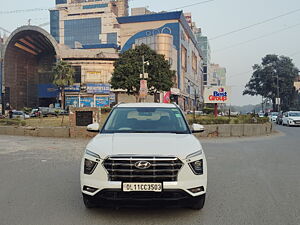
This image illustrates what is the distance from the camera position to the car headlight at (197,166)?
398 centimetres

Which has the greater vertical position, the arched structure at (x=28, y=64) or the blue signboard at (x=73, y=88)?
the arched structure at (x=28, y=64)

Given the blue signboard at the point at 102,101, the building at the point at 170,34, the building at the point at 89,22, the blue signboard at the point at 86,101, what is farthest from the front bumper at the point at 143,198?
the building at the point at 89,22

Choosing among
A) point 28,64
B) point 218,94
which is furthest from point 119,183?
point 28,64

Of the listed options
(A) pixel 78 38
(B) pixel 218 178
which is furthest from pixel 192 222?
(A) pixel 78 38

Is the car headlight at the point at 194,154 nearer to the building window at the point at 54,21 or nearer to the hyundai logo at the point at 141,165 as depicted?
the hyundai logo at the point at 141,165

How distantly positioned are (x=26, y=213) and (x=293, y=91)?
8038 centimetres

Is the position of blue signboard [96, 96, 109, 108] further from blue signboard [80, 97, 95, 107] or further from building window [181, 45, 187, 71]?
building window [181, 45, 187, 71]

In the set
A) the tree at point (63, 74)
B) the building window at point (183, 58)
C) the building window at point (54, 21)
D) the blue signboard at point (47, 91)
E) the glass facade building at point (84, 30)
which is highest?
the building window at point (54, 21)

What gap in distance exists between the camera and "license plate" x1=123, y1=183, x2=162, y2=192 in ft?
12.3

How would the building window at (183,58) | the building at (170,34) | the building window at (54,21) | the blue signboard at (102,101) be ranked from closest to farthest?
→ the blue signboard at (102,101) < the building at (170,34) < the building window at (183,58) < the building window at (54,21)

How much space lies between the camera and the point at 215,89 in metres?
21.3

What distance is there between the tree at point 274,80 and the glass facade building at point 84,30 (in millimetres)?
82017

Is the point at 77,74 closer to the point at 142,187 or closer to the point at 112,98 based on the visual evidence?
the point at 112,98

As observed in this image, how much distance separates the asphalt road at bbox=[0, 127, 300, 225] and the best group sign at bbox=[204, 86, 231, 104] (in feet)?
40.4
